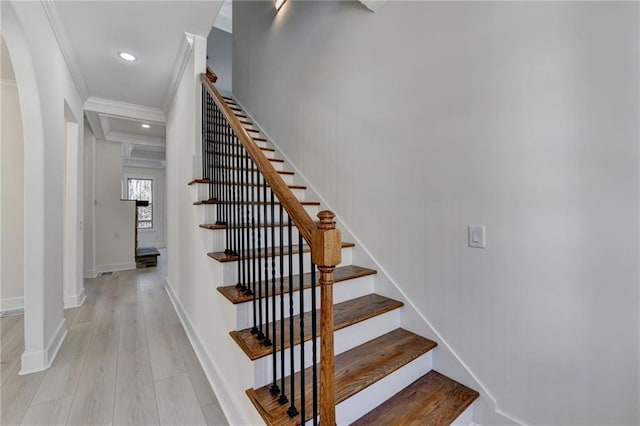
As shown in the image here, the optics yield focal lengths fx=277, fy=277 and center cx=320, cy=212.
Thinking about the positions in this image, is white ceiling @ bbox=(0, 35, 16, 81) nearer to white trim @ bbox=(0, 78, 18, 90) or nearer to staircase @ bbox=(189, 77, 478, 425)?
white trim @ bbox=(0, 78, 18, 90)

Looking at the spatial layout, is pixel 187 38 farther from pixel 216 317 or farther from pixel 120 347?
pixel 120 347

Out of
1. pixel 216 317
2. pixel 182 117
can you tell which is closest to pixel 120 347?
pixel 216 317

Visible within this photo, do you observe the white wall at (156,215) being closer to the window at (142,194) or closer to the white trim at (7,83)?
the window at (142,194)

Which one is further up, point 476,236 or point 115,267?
point 476,236

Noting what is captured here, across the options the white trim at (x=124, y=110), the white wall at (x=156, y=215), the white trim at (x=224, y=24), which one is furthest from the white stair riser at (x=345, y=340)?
the white wall at (x=156, y=215)

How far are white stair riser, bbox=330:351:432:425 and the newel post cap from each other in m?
0.78

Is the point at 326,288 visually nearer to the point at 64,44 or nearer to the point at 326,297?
the point at 326,297

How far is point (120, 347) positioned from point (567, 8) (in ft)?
11.7

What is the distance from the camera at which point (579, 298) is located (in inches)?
47.7

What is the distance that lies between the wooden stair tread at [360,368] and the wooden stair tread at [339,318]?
6.9 inches

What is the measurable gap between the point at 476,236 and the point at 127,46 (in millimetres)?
3288

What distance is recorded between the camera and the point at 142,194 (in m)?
8.56

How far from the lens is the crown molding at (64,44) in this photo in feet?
6.69

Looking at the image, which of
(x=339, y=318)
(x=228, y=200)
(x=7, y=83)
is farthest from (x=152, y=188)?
(x=339, y=318)
